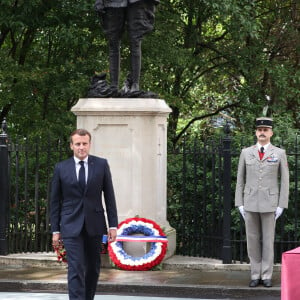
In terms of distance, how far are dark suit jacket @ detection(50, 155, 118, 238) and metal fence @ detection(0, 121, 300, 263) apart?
4.55m

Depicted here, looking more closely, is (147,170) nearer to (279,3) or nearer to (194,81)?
(194,81)

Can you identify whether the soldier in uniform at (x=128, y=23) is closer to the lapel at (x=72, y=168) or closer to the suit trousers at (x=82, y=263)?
the lapel at (x=72, y=168)

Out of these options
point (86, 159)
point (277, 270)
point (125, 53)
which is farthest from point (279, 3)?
point (86, 159)

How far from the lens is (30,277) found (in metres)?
11.5

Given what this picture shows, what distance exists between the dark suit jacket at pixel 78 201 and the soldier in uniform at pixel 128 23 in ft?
15.4

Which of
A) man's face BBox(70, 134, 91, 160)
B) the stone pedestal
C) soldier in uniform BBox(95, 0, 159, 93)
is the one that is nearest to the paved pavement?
the stone pedestal

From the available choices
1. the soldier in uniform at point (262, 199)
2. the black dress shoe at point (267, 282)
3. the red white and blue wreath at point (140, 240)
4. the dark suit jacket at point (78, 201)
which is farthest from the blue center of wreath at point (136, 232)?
the dark suit jacket at point (78, 201)

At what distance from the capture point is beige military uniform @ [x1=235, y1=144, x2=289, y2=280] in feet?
35.6

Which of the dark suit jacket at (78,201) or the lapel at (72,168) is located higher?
the lapel at (72,168)

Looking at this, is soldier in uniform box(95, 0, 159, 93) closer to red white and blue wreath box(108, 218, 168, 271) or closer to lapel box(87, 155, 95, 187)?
red white and blue wreath box(108, 218, 168, 271)

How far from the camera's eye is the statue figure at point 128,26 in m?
12.6

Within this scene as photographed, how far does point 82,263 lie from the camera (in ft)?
26.2

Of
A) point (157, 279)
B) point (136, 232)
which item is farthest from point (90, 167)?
point (136, 232)

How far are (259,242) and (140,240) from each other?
6.11 feet
